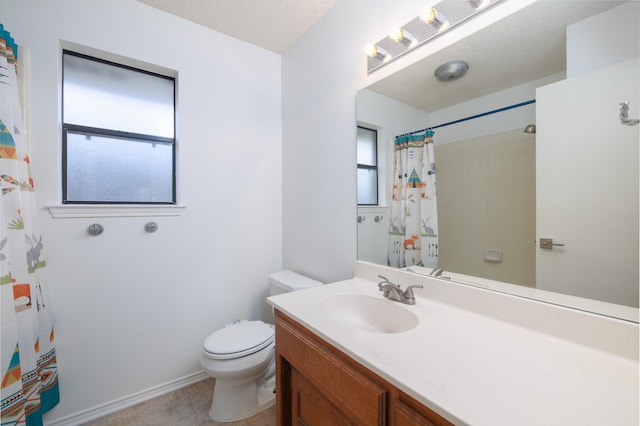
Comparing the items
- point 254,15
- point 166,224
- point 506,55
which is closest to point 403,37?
point 506,55

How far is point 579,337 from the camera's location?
0.73 metres

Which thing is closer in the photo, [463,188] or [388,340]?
[388,340]

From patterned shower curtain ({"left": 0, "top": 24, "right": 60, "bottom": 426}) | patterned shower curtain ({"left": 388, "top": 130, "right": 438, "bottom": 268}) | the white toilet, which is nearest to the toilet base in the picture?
the white toilet

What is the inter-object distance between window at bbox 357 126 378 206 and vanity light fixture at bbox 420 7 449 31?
20.5 inches

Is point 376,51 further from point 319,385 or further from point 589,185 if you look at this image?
point 319,385

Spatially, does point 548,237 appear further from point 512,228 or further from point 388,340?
point 388,340

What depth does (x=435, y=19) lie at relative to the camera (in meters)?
1.09

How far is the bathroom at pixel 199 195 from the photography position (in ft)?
4.64

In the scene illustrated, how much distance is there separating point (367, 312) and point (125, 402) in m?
1.62

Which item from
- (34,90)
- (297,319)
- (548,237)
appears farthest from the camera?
(34,90)

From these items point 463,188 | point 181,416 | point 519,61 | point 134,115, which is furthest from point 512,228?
point 134,115

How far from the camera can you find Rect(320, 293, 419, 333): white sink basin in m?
1.06

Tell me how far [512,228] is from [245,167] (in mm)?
1731

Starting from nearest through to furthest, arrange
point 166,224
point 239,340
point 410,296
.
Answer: point 410,296
point 239,340
point 166,224
